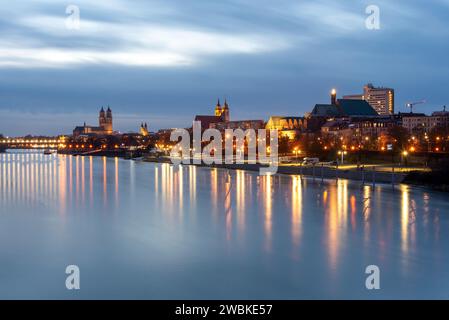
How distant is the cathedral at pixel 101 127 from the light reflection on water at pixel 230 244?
306ft

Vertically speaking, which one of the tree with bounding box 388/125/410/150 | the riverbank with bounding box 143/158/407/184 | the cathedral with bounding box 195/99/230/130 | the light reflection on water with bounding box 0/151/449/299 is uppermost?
the cathedral with bounding box 195/99/230/130

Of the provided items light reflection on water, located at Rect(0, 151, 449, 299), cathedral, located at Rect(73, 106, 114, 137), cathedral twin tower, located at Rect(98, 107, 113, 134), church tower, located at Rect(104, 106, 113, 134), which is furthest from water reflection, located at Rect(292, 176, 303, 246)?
Answer: cathedral twin tower, located at Rect(98, 107, 113, 134)

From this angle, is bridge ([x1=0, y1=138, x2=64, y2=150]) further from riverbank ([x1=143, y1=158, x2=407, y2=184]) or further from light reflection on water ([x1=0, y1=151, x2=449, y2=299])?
light reflection on water ([x1=0, y1=151, x2=449, y2=299])

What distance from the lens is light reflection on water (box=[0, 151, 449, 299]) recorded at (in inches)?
259

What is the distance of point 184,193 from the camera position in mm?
17656

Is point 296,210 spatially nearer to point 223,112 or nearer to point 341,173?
point 341,173

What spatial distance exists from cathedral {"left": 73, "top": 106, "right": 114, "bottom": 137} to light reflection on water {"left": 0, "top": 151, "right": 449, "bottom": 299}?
93377 millimetres

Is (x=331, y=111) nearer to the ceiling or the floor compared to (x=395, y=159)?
nearer to the ceiling

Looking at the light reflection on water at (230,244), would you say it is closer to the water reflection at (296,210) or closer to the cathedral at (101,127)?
the water reflection at (296,210)

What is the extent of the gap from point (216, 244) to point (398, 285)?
330 cm

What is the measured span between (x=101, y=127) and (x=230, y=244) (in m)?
105

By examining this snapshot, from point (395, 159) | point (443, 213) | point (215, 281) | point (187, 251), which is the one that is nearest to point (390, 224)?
point (443, 213)

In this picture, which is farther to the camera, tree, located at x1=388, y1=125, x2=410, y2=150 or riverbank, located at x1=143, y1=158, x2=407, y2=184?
tree, located at x1=388, y1=125, x2=410, y2=150
